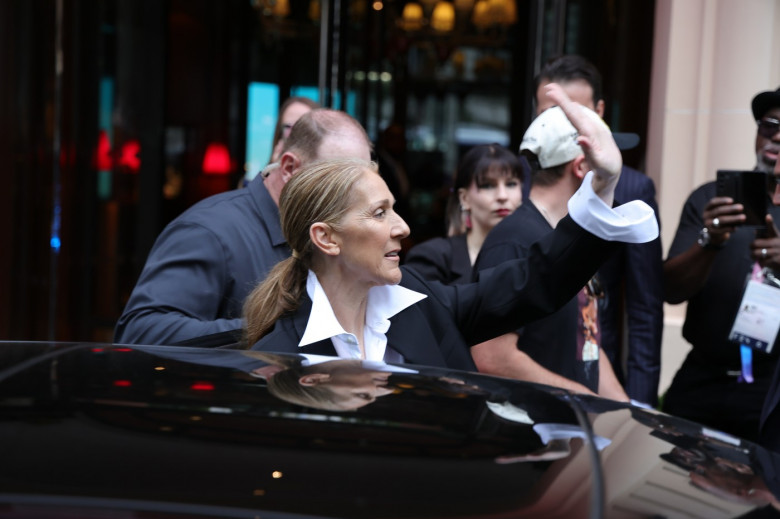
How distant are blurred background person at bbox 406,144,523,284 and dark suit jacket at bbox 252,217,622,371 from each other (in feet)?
5.57

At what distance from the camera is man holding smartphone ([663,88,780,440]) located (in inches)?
171

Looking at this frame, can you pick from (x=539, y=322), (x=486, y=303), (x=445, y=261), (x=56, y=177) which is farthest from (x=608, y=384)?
(x=56, y=177)

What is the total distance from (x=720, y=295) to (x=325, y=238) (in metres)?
2.35

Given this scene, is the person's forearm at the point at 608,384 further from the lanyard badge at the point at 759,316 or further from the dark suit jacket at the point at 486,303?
the dark suit jacket at the point at 486,303

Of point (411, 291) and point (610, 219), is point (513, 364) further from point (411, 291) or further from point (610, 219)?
point (610, 219)

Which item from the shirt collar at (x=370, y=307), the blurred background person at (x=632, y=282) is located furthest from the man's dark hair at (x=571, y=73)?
the shirt collar at (x=370, y=307)

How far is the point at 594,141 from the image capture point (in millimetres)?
2758

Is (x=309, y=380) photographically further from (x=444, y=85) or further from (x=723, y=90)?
(x=444, y=85)

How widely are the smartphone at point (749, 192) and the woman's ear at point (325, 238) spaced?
2.00 meters

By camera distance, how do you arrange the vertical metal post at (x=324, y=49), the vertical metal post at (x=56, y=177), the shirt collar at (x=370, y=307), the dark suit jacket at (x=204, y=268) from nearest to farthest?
1. the shirt collar at (x=370, y=307)
2. the dark suit jacket at (x=204, y=268)
3. the vertical metal post at (x=56, y=177)
4. the vertical metal post at (x=324, y=49)

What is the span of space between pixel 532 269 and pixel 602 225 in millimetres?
245

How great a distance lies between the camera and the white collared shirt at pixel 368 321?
271 centimetres

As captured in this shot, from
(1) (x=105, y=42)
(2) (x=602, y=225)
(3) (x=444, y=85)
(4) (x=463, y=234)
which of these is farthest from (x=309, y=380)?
(3) (x=444, y=85)

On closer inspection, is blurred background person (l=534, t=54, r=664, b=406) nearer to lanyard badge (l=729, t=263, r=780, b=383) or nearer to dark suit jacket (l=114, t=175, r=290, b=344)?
lanyard badge (l=729, t=263, r=780, b=383)
